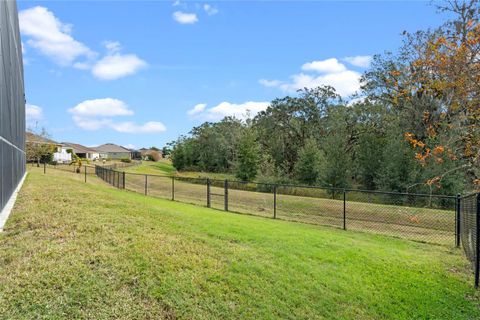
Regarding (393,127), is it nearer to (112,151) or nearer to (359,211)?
(359,211)

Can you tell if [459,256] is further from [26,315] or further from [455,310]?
[26,315]

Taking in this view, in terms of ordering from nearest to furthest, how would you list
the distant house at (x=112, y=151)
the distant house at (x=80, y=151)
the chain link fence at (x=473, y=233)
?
the chain link fence at (x=473, y=233) < the distant house at (x=80, y=151) < the distant house at (x=112, y=151)

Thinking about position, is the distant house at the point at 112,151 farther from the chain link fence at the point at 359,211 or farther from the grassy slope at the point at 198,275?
the grassy slope at the point at 198,275

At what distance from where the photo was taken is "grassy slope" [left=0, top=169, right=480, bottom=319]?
3625mm

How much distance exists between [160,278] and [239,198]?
12.4 meters

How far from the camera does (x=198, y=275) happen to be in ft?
14.2

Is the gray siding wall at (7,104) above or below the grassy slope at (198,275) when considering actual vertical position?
above

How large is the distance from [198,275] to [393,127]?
23718mm

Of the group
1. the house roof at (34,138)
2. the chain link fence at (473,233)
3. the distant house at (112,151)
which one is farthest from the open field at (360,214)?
the distant house at (112,151)

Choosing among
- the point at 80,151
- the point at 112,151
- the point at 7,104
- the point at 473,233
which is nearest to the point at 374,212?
the point at 473,233

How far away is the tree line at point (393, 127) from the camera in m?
5.16

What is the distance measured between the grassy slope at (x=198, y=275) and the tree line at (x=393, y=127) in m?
1.60

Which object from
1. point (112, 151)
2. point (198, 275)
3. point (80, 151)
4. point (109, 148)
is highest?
point (109, 148)

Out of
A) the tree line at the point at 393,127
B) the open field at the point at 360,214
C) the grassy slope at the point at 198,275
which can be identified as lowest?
the open field at the point at 360,214
